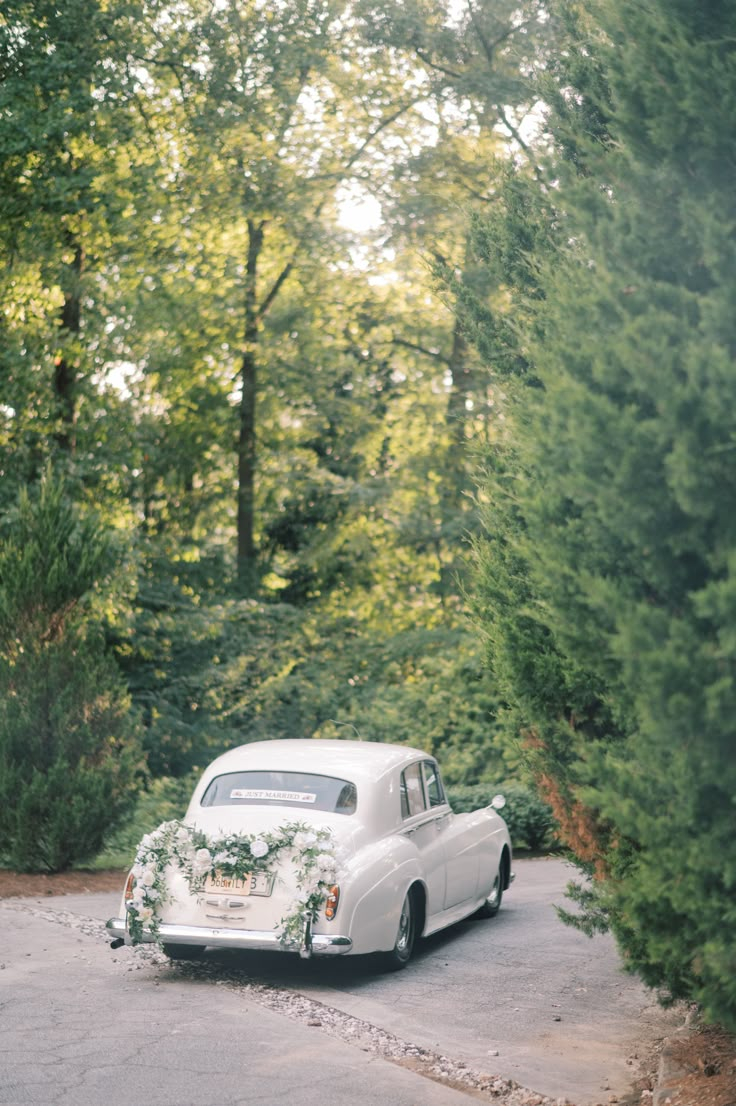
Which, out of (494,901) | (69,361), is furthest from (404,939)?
(69,361)

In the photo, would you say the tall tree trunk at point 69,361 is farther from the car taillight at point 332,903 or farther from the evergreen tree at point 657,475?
the evergreen tree at point 657,475

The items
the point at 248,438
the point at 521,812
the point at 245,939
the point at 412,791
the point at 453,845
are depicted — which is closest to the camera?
the point at 245,939

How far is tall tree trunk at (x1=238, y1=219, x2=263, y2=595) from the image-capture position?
29.8 meters

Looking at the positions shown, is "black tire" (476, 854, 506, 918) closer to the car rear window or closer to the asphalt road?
the asphalt road

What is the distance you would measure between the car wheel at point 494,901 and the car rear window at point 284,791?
2.69 meters

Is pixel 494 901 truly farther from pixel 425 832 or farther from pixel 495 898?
pixel 425 832

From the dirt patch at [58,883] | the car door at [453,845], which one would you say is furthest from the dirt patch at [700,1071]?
the dirt patch at [58,883]

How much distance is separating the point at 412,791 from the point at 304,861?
1845 mm

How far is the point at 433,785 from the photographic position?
1079 cm

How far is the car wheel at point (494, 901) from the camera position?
1157 centimetres

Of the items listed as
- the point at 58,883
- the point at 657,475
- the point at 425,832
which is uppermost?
the point at 657,475

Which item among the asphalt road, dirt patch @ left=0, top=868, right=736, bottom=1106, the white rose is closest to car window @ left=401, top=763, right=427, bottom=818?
the asphalt road

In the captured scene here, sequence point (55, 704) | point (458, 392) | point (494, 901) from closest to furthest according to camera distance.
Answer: point (494, 901), point (55, 704), point (458, 392)

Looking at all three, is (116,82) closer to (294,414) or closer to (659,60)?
(294,414)
